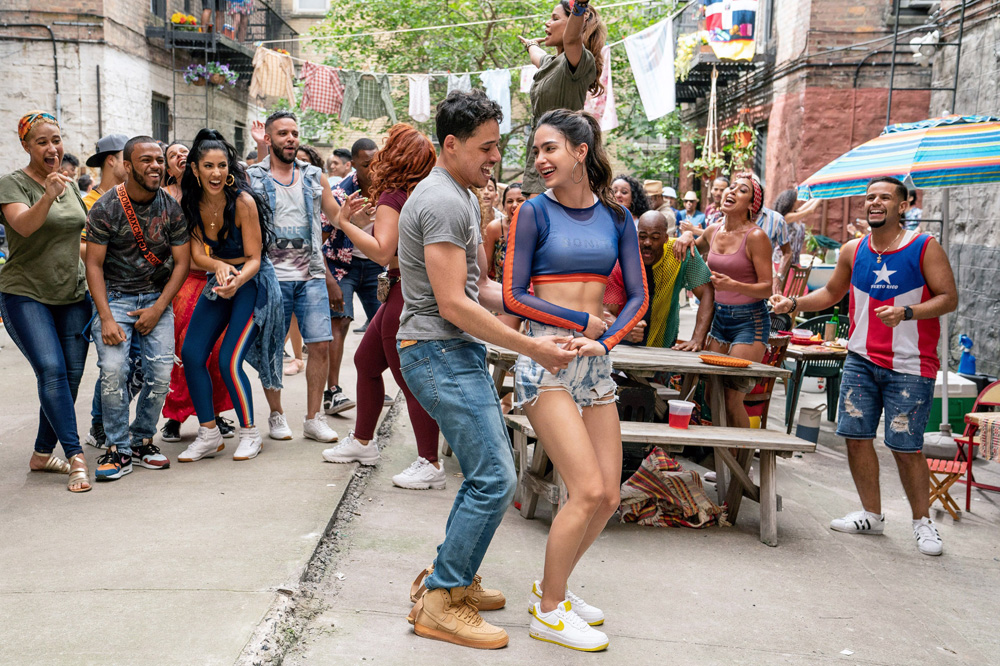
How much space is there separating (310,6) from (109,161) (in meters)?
20.5

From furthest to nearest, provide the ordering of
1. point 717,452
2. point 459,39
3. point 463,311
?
point 459,39 < point 717,452 < point 463,311

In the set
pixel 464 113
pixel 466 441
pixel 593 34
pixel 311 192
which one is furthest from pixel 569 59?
pixel 466 441

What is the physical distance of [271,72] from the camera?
15.0 metres

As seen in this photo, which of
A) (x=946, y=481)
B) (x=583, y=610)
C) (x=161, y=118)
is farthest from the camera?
(x=161, y=118)

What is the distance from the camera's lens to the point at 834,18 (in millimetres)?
13883

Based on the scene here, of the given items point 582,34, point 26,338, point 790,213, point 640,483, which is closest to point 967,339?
point 790,213

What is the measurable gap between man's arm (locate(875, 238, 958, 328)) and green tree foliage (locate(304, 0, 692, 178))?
1358cm

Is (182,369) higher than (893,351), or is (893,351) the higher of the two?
(893,351)

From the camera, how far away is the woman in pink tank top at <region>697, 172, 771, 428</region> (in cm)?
576

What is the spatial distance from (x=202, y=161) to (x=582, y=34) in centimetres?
228

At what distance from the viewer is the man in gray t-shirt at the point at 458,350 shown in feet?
10.0

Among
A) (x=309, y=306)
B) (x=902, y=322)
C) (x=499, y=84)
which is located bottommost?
(x=309, y=306)

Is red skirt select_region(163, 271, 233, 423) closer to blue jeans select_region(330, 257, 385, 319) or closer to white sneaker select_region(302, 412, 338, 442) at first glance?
white sneaker select_region(302, 412, 338, 442)

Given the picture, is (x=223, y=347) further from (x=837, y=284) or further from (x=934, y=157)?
(x=934, y=157)
